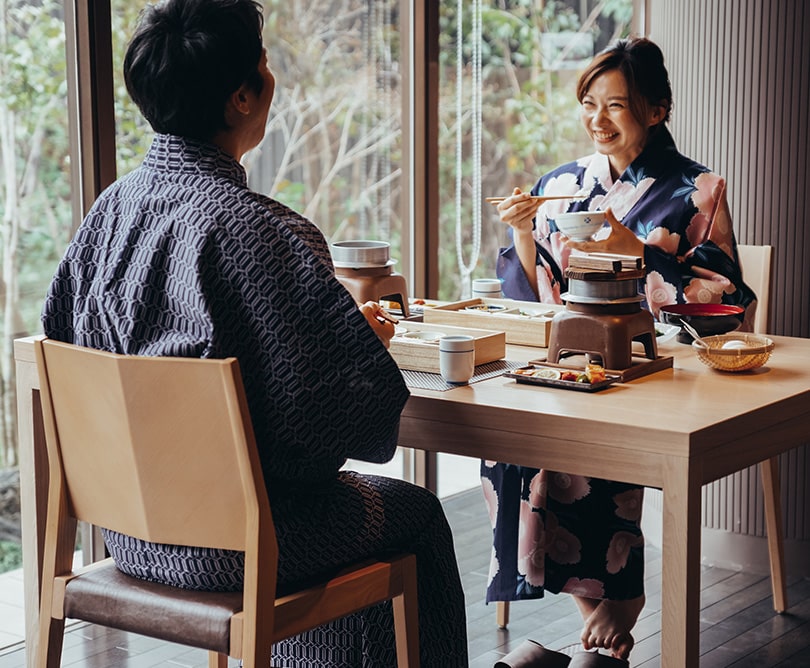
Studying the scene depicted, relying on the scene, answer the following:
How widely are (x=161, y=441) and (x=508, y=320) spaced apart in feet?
2.99

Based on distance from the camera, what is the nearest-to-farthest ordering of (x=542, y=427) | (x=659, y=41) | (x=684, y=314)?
(x=542, y=427)
(x=684, y=314)
(x=659, y=41)

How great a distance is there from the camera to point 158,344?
65.9 inches

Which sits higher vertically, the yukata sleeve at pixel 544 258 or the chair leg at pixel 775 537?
the yukata sleeve at pixel 544 258

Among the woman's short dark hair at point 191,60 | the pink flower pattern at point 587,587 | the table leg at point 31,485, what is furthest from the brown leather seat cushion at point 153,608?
the pink flower pattern at point 587,587

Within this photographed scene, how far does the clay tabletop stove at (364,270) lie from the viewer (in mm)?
2363

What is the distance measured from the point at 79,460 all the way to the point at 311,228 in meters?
0.49

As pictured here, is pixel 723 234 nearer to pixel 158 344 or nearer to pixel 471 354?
pixel 471 354

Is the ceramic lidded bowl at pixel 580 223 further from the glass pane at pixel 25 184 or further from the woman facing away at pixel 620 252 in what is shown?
the glass pane at pixel 25 184

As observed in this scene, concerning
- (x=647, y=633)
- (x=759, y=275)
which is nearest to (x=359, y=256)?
(x=759, y=275)

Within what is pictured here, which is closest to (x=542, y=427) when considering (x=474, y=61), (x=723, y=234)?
(x=723, y=234)

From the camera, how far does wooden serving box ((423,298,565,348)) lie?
2.30 metres

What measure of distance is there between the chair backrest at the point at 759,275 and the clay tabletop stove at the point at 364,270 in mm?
955

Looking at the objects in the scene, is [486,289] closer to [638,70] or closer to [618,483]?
[618,483]

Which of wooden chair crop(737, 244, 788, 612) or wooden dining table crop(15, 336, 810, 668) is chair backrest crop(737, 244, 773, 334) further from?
wooden dining table crop(15, 336, 810, 668)
